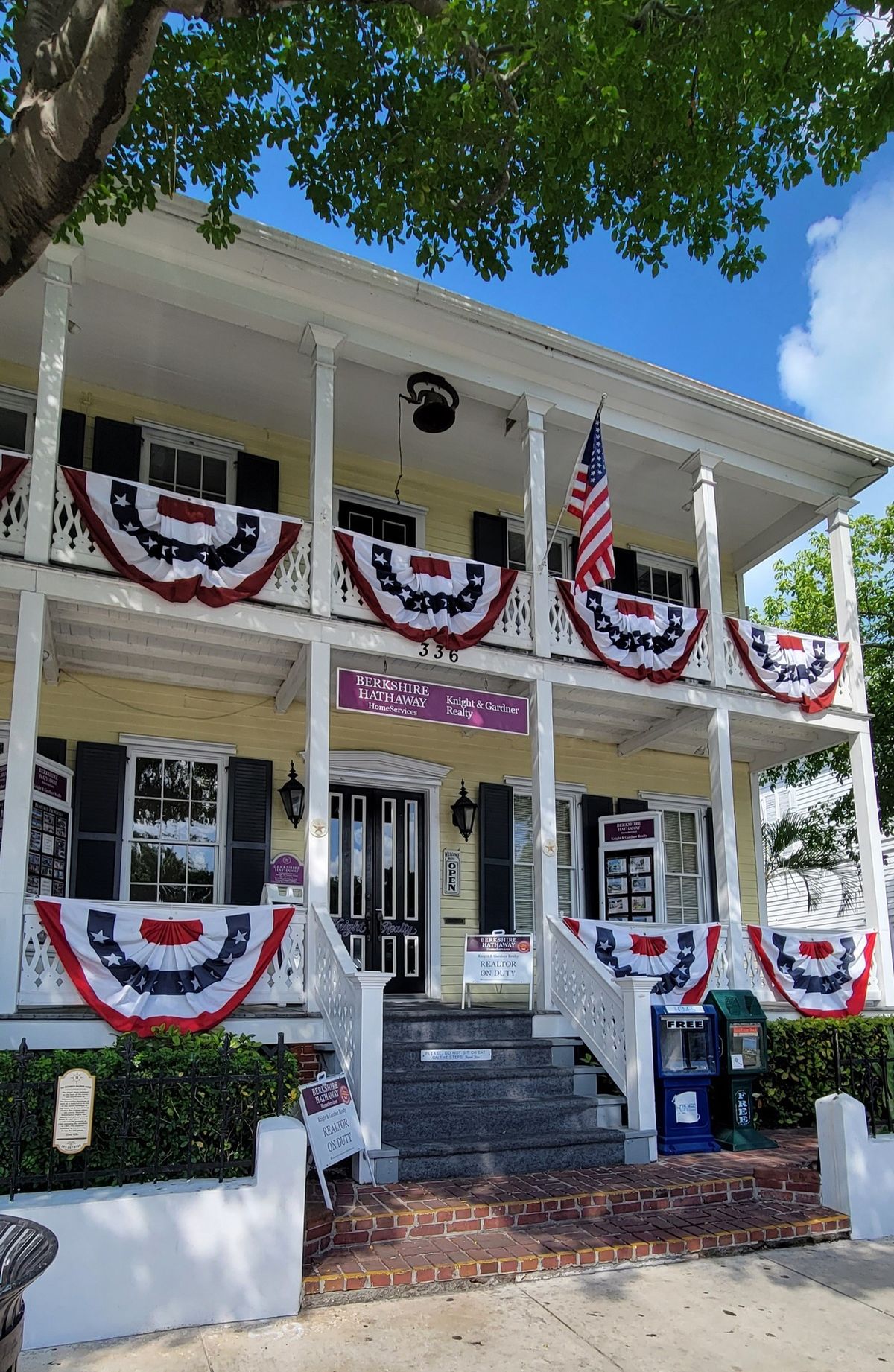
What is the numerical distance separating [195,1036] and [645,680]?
243 inches

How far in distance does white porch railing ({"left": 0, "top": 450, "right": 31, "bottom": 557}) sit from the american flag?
5.09 meters

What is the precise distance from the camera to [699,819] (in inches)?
567

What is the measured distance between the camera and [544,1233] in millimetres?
6504

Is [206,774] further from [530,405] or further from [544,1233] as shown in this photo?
[544,1233]

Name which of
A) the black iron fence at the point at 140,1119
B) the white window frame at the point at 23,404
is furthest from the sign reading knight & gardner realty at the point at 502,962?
the white window frame at the point at 23,404

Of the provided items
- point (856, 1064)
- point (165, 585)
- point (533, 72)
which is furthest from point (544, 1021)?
point (533, 72)

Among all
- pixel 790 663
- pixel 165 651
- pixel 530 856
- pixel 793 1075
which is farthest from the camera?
pixel 530 856

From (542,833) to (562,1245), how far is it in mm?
4441

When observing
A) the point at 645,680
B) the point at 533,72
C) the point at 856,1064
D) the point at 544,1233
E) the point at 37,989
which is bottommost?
the point at 544,1233

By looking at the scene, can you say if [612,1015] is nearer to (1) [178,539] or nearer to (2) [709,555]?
(1) [178,539]

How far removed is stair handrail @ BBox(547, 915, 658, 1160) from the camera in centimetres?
845

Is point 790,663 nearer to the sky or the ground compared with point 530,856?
nearer to the sky

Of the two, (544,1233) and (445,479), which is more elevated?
(445,479)

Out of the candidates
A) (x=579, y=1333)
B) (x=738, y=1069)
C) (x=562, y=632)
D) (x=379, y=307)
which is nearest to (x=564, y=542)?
(x=562, y=632)
